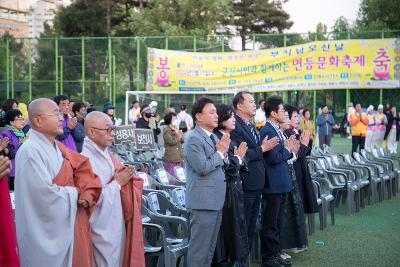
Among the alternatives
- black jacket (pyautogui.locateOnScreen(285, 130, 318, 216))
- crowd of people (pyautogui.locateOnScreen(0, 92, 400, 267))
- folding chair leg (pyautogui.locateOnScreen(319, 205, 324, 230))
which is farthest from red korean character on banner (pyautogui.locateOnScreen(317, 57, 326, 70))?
black jacket (pyautogui.locateOnScreen(285, 130, 318, 216))

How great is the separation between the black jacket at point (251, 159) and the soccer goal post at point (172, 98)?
17969mm

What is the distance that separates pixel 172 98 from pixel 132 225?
71.8 ft

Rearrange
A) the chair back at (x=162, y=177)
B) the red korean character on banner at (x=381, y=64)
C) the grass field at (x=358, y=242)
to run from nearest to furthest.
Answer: the grass field at (x=358, y=242)
the chair back at (x=162, y=177)
the red korean character on banner at (x=381, y=64)

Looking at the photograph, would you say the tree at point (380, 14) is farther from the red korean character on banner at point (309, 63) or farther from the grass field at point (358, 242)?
the grass field at point (358, 242)

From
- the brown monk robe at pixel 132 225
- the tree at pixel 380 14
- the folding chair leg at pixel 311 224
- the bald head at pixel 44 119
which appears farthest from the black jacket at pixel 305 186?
the tree at pixel 380 14

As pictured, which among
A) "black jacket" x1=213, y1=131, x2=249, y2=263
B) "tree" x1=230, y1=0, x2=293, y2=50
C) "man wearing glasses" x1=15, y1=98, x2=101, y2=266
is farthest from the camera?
"tree" x1=230, y1=0, x2=293, y2=50

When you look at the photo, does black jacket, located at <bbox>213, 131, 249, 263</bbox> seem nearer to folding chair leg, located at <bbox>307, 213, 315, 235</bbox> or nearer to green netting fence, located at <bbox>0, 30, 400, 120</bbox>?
folding chair leg, located at <bbox>307, 213, 315, 235</bbox>

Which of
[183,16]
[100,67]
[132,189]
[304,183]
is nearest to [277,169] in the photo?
[304,183]

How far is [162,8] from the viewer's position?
38.1 m

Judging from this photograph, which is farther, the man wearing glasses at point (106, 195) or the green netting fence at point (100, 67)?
the green netting fence at point (100, 67)

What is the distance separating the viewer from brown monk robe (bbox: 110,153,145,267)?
17.0 feet

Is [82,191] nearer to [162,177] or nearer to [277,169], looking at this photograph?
[277,169]

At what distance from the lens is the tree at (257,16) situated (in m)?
46.0

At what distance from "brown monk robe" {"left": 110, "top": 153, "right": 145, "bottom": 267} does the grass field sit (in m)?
2.68
